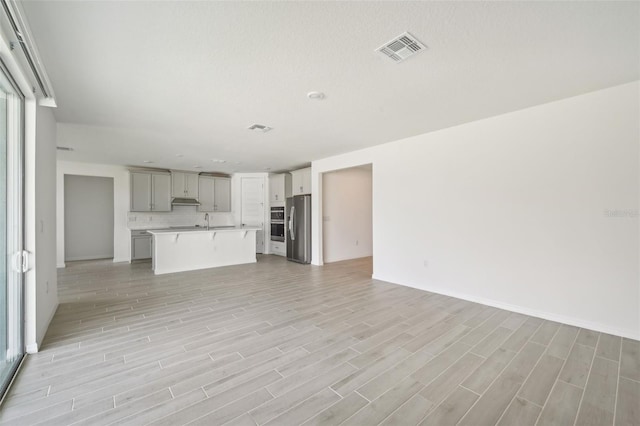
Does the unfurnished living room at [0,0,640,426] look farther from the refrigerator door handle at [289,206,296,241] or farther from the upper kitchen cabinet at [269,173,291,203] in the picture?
the upper kitchen cabinet at [269,173,291,203]

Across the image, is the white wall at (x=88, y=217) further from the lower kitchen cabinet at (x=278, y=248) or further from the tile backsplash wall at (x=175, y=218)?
the lower kitchen cabinet at (x=278, y=248)

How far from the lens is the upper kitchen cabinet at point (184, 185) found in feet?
25.2

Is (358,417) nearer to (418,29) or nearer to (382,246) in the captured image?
(418,29)

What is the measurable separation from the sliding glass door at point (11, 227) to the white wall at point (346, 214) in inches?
201

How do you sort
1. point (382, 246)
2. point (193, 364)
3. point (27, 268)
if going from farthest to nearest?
point (382, 246), point (27, 268), point (193, 364)

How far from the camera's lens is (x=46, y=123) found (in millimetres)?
2982

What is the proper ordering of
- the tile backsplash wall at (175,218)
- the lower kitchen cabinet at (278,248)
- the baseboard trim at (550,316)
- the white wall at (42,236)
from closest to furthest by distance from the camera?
1. the white wall at (42,236)
2. the baseboard trim at (550,316)
3. the tile backsplash wall at (175,218)
4. the lower kitchen cabinet at (278,248)

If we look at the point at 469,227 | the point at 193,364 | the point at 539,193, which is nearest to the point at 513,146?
the point at 539,193

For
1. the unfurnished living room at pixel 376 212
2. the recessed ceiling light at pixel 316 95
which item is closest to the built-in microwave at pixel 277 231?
the unfurnished living room at pixel 376 212

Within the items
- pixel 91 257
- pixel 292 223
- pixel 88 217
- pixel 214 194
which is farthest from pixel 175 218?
pixel 292 223

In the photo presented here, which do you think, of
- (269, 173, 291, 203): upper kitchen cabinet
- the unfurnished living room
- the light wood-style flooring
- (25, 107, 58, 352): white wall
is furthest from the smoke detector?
(269, 173, 291, 203): upper kitchen cabinet

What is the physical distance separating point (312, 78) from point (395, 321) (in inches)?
107

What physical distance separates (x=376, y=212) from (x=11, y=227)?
468 cm

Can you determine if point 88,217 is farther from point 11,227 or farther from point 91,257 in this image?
point 11,227
